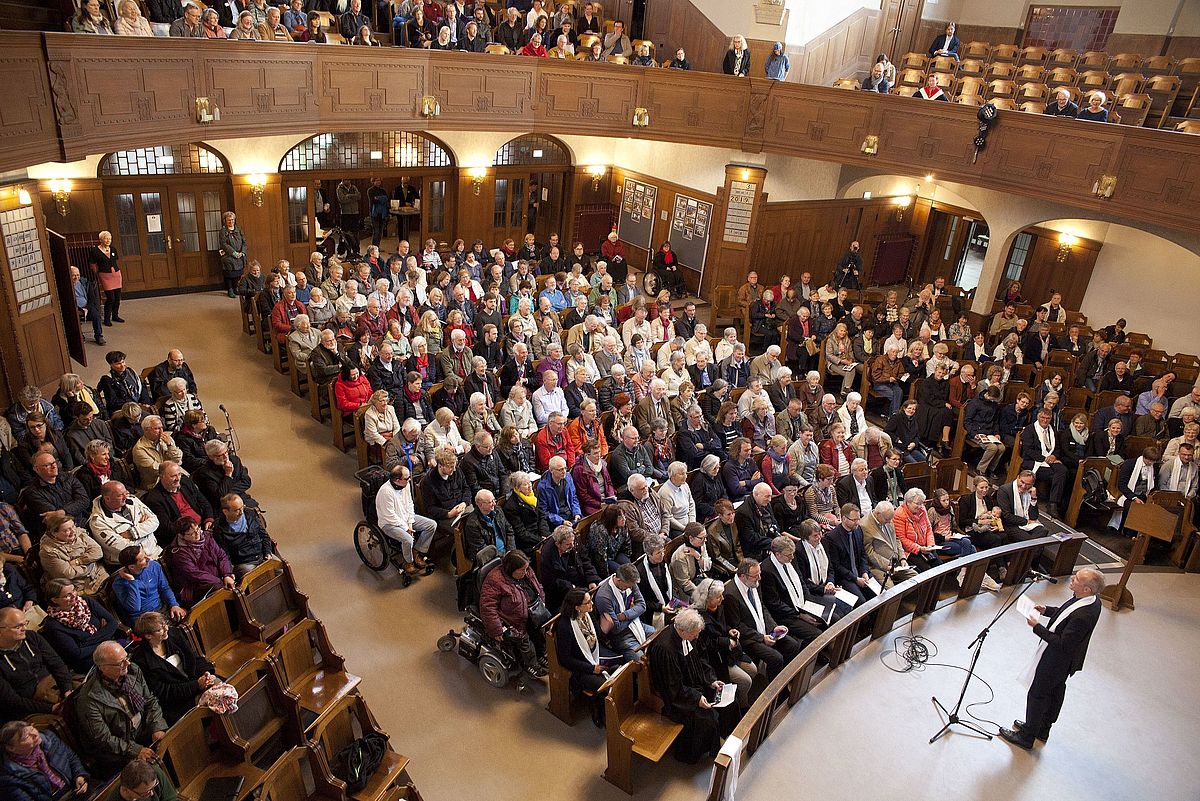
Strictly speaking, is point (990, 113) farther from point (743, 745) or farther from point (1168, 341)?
point (743, 745)

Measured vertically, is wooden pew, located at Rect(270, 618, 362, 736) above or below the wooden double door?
below

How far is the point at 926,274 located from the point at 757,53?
732 cm

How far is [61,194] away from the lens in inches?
458

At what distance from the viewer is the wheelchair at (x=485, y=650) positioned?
6.16 meters

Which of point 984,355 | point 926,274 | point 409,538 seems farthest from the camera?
point 926,274

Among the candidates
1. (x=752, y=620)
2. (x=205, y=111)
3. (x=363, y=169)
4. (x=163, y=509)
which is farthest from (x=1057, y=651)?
(x=363, y=169)

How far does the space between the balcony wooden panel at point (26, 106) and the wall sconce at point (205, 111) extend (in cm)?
183

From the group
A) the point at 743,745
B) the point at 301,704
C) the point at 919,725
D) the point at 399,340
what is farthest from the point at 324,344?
the point at 919,725

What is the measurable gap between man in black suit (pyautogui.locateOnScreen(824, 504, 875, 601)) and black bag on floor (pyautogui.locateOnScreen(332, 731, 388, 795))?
162 inches

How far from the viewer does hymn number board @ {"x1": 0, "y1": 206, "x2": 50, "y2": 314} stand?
28.5 ft

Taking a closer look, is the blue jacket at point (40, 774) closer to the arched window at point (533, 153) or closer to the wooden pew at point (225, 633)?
the wooden pew at point (225, 633)

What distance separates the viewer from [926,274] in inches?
739

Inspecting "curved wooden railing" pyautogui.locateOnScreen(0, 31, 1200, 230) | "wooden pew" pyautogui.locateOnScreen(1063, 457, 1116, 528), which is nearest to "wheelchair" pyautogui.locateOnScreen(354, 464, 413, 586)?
"curved wooden railing" pyautogui.locateOnScreen(0, 31, 1200, 230)

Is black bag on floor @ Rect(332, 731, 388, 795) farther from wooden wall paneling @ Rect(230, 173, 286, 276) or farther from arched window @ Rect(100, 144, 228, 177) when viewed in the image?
wooden wall paneling @ Rect(230, 173, 286, 276)
